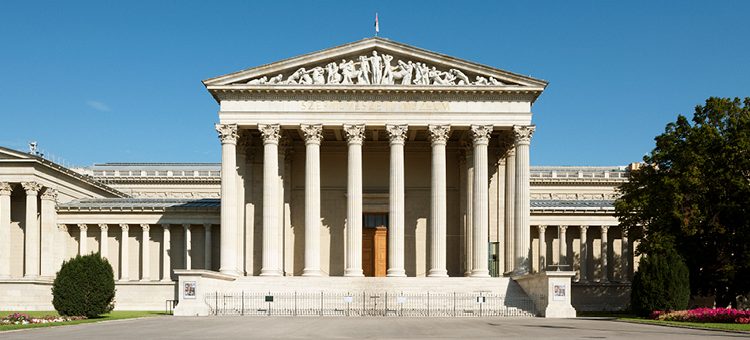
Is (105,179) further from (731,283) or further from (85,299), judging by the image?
(731,283)

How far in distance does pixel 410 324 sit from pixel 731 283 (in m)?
23.1

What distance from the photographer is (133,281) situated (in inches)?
2926

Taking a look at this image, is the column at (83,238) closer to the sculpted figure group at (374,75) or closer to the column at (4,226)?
the column at (4,226)

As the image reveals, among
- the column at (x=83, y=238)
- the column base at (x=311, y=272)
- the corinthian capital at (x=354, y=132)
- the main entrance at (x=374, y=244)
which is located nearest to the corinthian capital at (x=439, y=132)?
the corinthian capital at (x=354, y=132)

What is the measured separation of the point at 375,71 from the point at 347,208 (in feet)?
33.1

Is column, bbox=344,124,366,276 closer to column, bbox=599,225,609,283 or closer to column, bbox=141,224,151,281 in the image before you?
column, bbox=141,224,151,281

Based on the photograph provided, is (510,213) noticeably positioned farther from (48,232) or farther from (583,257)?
(48,232)

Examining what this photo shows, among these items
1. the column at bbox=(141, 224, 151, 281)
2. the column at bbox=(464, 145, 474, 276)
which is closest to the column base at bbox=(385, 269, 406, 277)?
the column at bbox=(464, 145, 474, 276)

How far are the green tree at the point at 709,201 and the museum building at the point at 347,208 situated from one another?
7.71m

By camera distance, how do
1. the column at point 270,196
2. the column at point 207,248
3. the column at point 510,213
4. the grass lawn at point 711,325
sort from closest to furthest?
1. the grass lawn at point 711,325
2. the column at point 270,196
3. the column at point 510,213
4. the column at point 207,248

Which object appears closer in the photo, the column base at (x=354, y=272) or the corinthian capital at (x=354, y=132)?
the column base at (x=354, y=272)

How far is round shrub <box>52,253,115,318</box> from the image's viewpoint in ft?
147

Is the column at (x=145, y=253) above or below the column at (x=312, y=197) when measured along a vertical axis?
below

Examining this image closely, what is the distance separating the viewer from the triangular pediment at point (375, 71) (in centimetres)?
6094
